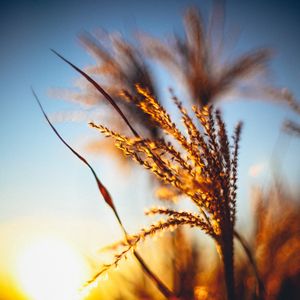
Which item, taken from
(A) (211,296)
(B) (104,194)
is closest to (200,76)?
(B) (104,194)

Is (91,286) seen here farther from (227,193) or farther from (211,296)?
(211,296)

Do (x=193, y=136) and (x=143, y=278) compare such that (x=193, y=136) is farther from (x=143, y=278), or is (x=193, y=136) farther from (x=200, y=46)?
(x=143, y=278)

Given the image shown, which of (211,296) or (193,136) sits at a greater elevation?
(193,136)

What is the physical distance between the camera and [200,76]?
173 centimetres

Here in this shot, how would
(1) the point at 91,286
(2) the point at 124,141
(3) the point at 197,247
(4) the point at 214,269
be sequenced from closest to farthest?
(1) the point at 91,286, (2) the point at 124,141, (4) the point at 214,269, (3) the point at 197,247

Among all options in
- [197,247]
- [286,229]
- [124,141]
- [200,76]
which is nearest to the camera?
[124,141]

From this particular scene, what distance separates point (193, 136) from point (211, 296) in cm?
124

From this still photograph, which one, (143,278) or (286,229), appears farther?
(143,278)

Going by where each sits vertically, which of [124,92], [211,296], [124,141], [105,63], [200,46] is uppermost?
[105,63]

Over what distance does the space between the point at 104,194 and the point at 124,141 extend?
0.21 metres

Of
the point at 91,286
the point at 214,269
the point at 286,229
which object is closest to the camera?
the point at 91,286

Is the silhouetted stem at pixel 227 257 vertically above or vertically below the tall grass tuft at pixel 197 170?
below

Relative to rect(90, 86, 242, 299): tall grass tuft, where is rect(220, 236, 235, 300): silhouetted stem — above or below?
below

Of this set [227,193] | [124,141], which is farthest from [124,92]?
[227,193]
